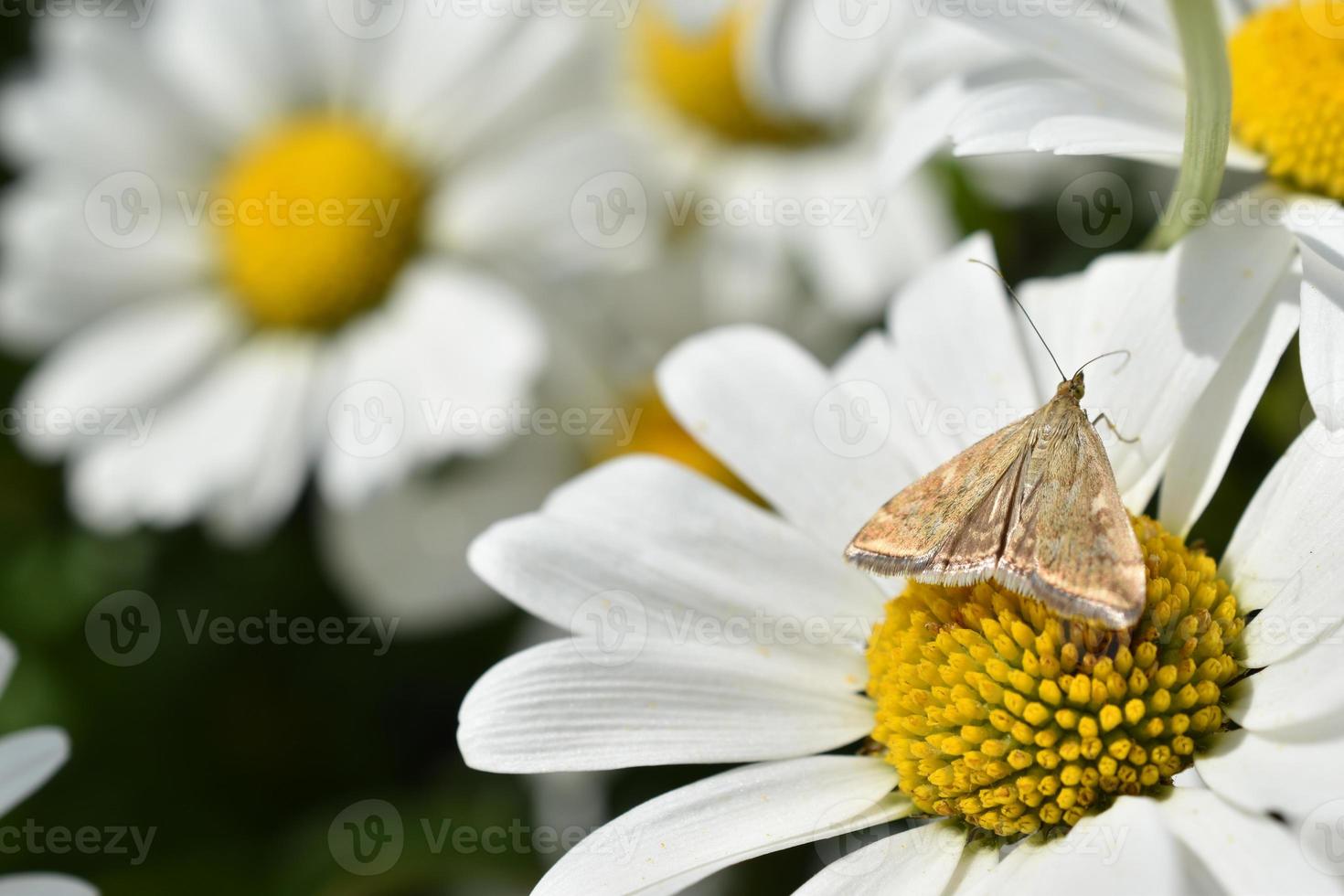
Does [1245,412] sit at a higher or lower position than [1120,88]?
lower

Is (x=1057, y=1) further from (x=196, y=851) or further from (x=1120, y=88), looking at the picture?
(x=196, y=851)

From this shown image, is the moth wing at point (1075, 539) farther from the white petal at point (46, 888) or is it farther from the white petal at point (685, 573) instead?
the white petal at point (46, 888)

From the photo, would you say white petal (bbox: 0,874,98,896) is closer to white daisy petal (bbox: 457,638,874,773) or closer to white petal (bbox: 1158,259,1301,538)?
white daisy petal (bbox: 457,638,874,773)

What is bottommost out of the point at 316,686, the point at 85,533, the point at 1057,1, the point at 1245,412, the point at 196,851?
the point at 196,851

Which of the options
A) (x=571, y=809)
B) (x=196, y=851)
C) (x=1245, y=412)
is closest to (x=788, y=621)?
(x=1245, y=412)

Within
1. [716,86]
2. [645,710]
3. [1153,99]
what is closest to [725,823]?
[645,710]

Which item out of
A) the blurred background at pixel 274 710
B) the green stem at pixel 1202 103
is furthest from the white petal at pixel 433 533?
the green stem at pixel 1202 103

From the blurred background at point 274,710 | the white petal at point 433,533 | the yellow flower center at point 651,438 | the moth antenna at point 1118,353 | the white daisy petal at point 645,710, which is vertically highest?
the moth antenna at point 1118,353
